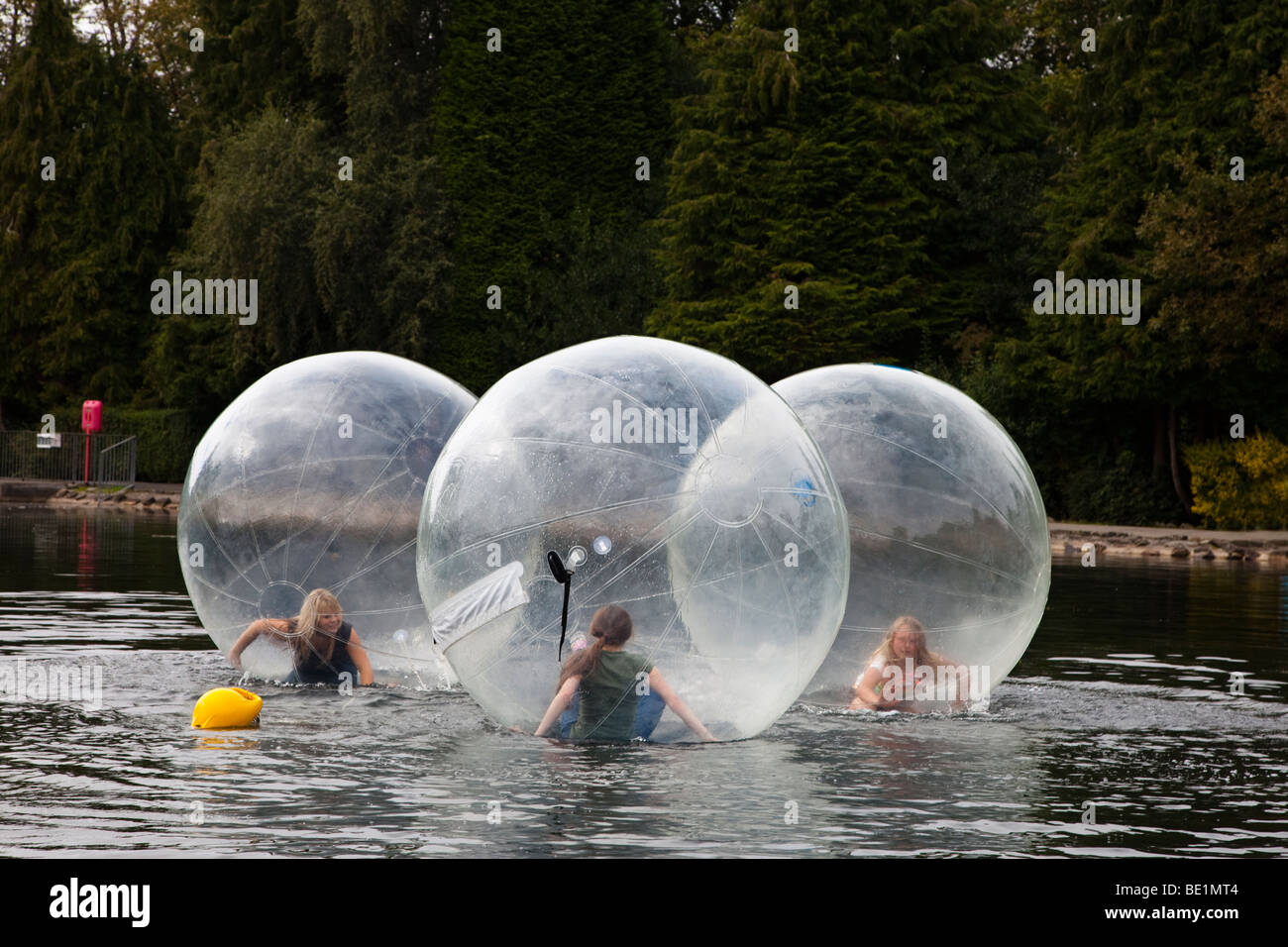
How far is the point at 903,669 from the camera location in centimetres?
1246

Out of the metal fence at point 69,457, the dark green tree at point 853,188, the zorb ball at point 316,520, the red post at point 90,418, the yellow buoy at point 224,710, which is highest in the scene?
the dark green tree at point 853,188

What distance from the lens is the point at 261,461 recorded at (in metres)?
13.7

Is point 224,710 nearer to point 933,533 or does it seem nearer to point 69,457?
point 933,533

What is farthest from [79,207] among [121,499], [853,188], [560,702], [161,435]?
[560,702]

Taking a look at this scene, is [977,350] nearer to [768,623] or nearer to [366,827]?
[768,623]

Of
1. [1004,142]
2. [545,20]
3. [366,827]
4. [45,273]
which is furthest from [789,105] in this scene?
[366,827]

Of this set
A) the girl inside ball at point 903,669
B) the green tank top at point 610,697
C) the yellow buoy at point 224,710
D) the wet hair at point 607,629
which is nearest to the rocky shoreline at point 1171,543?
the girl inside ball at point 903,669

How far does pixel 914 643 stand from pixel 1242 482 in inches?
Answer: 986

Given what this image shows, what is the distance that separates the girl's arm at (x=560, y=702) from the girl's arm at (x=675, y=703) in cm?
46

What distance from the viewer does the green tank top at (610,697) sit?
10.4m

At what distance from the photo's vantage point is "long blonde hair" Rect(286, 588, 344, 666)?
13.4 meters

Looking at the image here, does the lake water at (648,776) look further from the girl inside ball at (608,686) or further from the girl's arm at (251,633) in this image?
the girl's arm at (251,633)

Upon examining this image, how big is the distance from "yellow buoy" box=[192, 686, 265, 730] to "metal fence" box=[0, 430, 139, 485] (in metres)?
41.2

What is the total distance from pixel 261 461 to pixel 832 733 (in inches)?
195
